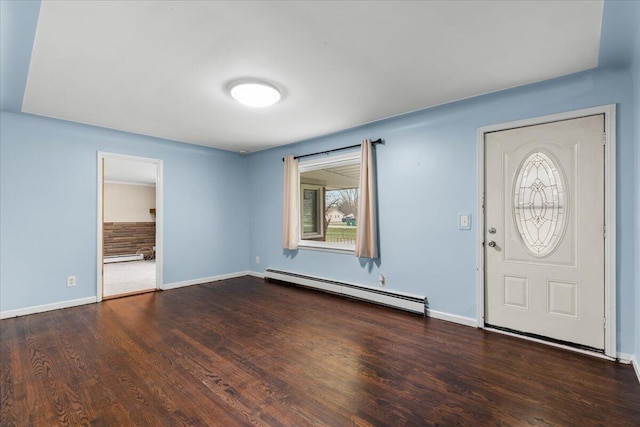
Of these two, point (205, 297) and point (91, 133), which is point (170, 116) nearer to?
point (91, 133)

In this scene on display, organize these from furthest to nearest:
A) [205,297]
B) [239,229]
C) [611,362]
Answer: [239,229], [205,297], [611,362]

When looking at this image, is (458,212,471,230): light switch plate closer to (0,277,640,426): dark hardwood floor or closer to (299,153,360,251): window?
(0,277,640,426): dark hardwood floor

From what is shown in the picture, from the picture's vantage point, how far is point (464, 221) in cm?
328

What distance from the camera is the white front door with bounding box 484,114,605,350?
101 inches

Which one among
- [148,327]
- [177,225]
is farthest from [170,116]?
[148,327]

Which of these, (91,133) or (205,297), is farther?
(205,297)

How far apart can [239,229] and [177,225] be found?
1180 mm

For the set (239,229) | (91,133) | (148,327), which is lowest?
(148,327)

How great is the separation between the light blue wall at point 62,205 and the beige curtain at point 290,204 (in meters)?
1.54

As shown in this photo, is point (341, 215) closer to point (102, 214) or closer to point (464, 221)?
point (464, 221)

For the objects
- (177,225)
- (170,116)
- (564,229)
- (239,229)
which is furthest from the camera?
(239,229)

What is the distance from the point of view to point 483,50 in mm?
2246

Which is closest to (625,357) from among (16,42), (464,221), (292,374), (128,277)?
(464,221)

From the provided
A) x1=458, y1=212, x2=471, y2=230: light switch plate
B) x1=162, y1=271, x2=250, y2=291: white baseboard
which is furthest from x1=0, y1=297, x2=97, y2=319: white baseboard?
x1=458, y1=212, x2=471, y2=230: light switch plate
